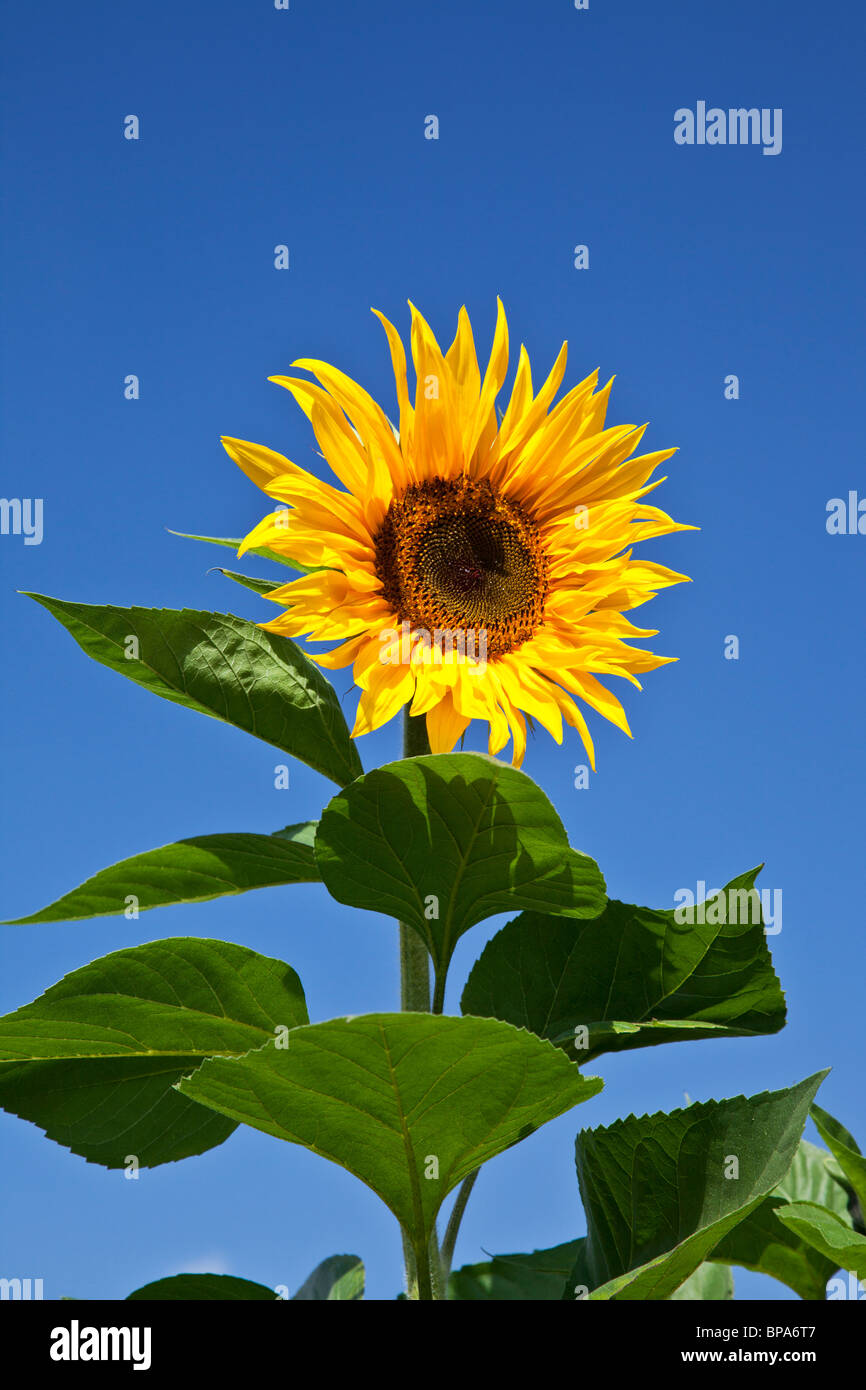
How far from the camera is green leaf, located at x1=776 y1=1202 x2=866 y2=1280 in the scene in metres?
2.09

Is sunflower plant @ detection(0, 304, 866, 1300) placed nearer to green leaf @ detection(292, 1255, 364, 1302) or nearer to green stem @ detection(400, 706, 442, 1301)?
green stem @ detection(400, 706, 442, 1301)

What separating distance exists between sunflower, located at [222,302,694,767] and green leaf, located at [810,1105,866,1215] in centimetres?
103

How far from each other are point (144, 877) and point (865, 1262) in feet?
4.72

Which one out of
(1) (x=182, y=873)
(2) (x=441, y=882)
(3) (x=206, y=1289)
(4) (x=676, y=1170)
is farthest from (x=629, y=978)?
(3) (x=206, y=1289)

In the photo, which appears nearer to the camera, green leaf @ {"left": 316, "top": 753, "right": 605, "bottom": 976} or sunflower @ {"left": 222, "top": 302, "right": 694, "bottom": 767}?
green leaf @ {"left": 316, "top": 753, "right": 605, "bottom": 976}

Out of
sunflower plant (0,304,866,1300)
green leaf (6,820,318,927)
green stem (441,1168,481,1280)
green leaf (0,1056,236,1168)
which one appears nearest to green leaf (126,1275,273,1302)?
sunflower plant (0,304,866,1300)

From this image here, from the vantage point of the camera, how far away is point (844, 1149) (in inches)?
98.2

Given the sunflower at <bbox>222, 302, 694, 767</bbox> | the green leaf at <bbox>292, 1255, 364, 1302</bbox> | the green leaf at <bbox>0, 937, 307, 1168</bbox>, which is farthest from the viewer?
the green leaf at <bbox>292, 1255, 364, 1302</bbox>

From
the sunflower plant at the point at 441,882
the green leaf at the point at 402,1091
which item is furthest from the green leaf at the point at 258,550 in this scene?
the green leaf at the point at 402,1091
